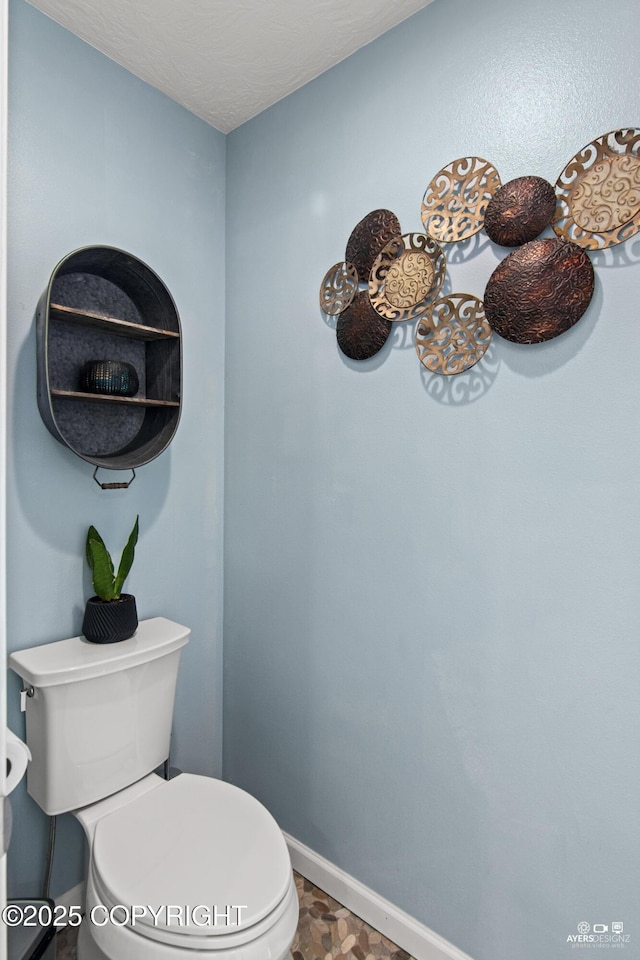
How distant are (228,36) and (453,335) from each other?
1022 millimetres

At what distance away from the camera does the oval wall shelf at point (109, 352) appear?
142cm

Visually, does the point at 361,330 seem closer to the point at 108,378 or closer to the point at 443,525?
the point at 443,525

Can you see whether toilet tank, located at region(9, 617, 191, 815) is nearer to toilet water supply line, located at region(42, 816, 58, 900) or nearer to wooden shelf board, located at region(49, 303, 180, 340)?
toilet water supply line, located at region(42, 816, 58, 900)

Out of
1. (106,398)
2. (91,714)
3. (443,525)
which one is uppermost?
(106,398)

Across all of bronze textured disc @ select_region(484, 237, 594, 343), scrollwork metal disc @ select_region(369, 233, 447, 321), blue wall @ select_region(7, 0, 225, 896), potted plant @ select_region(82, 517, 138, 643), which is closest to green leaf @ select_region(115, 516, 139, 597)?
potted plant @ select_region(82, 517, 138, 643)

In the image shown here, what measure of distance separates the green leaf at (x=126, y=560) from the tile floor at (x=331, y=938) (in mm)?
930

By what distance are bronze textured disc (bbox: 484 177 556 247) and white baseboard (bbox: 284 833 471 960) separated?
1691 mm

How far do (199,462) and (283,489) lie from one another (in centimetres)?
33

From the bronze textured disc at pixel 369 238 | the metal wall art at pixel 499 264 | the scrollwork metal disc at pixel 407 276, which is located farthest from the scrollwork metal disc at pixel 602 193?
the bronze textured disc at pixel 369 238

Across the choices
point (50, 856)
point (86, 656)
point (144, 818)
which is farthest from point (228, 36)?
point (50, 856)

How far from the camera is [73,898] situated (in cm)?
152

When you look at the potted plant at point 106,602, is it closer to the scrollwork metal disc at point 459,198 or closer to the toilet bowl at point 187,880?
the toilet bowl at point 187,880

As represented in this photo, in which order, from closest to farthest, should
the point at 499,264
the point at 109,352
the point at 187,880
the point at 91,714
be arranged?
1. the point at 187,880
2. the point at 499,264
3. the point at 91,714
4. the point at 109,352

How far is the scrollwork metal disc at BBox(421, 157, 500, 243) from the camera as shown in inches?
49.5
